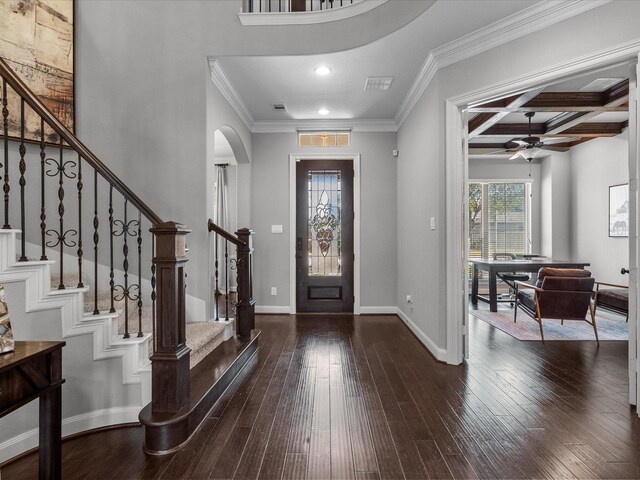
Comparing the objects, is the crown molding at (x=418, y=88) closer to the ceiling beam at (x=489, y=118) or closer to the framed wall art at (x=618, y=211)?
the ceiling beam at (x=489, y=118)

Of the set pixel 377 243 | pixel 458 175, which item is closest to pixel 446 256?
pixel 458 175

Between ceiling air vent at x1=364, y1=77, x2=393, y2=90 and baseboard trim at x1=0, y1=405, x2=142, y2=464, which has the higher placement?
ceiling air vent at x1=364, y1=77, x2=393, y2=90

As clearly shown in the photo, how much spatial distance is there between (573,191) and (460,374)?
6.14 meters

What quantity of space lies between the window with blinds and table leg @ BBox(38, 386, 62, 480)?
7917 millimetres

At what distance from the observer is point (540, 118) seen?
18.6 feet

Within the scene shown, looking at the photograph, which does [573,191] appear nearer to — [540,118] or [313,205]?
[540,118]

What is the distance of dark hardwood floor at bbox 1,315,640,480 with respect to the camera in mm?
1767

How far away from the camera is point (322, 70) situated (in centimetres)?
360

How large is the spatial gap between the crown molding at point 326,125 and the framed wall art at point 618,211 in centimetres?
422

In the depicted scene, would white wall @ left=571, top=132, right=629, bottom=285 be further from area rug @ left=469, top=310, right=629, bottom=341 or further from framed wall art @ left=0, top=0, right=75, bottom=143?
framed wall art @ left=0, top=0, right=75, bottom=143

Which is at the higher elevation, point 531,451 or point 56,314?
point 56,314

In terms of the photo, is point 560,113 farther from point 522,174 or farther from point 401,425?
point 401,425

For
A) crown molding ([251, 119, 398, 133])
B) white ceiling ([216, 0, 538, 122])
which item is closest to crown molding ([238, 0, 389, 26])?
white ceiling ([216, 0, 538, 122])

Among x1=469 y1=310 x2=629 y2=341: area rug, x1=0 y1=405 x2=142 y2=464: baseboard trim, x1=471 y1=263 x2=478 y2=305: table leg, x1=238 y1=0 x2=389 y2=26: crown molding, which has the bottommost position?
x1=469 y1=310 x2=629 y2=341: area rug
